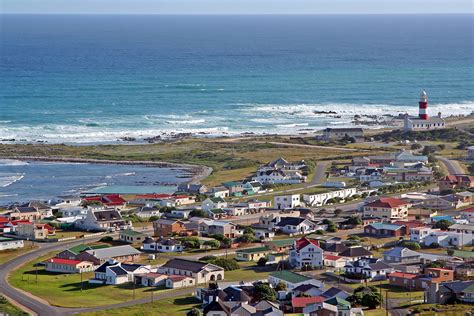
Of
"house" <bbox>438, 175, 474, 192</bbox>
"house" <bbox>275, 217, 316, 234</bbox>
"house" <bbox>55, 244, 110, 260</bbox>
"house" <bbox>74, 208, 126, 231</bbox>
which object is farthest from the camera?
"house" <bbox>438, 175, 474, 192</bbox>

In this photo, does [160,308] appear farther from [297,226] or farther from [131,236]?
[297,226]

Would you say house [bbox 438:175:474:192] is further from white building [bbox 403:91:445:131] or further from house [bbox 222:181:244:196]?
white building [bbox 403:91:445:131]

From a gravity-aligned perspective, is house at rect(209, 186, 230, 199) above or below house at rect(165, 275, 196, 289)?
above

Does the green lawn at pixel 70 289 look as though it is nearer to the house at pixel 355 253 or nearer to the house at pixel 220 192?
the house at pixel 355 253

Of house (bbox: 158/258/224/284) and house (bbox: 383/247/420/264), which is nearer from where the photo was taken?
house (bbox: 158/258/224/284)

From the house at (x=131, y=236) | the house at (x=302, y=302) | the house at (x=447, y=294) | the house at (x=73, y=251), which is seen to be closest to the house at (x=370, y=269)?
A: the house at (x=447, y=294)

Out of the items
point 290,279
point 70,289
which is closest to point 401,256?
point 290,279

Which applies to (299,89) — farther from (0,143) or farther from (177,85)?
(0,143)

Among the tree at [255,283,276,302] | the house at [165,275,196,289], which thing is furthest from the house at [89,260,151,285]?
the tree at [255,283,276,302]
